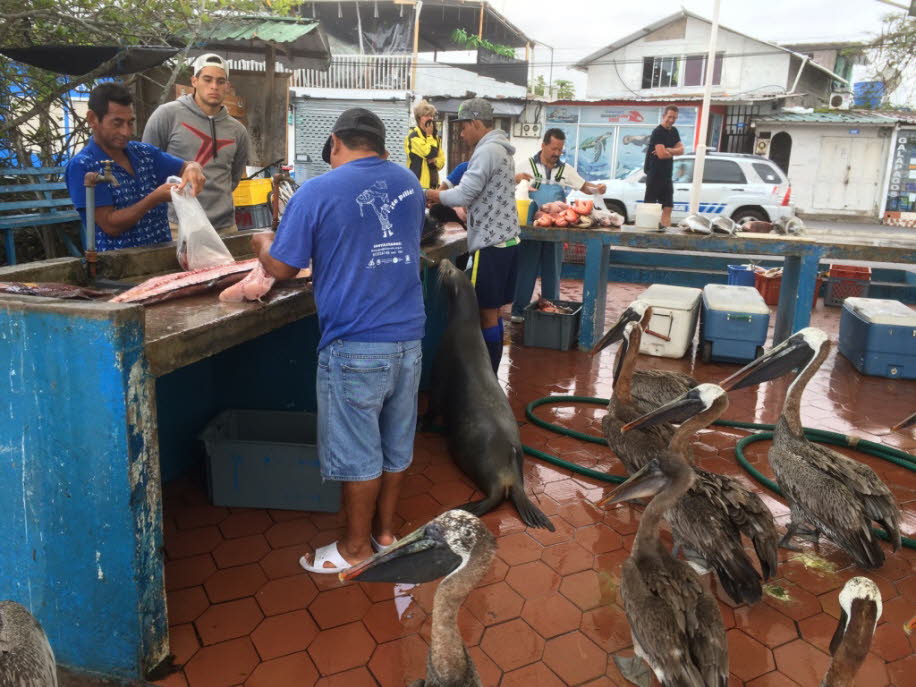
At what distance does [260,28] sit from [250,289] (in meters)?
6.42

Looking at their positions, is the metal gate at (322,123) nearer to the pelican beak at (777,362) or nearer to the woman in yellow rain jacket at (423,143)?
the woman in yellow rain jacket at (423,143)

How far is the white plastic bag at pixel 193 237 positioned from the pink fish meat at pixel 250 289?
0.61m

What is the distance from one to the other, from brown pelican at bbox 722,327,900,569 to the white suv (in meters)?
12.0

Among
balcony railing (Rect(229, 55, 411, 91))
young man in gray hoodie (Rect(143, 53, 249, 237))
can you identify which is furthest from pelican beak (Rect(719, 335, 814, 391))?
balcony railing (Rect(229, 55, 411, 91))

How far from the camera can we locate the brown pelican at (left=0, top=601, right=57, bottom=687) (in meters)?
1.84

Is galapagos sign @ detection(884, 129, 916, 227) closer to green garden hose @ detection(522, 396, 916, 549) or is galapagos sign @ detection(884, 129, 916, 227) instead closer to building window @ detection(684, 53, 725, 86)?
building window @ detection(684, 53, 725, 86)

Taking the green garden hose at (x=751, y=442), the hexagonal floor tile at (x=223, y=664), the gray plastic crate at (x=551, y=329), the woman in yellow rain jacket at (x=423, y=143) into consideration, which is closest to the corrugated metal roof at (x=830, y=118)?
the woman in yellow rain jacket at (x=423, y=143)

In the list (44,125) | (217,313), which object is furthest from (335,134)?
(44,125)

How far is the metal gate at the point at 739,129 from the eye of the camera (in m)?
23.5

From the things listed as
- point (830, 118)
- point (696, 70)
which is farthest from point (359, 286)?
point (696, 70)

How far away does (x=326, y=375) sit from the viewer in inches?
121

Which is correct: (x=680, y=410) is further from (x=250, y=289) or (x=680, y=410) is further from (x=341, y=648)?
(x=250, y=289)

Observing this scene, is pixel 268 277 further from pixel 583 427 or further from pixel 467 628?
pixel 583 427

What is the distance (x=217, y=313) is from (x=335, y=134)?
3.05 feet
